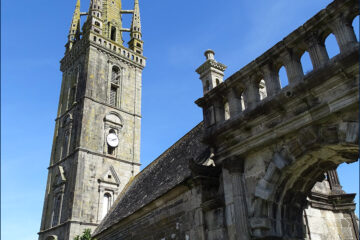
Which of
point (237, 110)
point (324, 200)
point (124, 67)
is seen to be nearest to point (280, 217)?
point (237, 110)

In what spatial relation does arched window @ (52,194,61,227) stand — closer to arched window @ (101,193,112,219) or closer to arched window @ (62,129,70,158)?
arched window @ (101,193,112,219)

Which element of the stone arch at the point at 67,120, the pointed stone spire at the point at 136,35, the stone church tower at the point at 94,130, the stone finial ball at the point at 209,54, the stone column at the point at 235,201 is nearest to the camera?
the stone column at the point at 235,201

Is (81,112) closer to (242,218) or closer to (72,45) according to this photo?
(72,45)

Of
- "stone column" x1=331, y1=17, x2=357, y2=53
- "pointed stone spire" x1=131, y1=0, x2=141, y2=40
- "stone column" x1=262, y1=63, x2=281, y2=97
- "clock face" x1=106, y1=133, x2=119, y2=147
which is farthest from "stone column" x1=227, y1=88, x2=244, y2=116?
"pointed stone spire" x1=131, y1=0, x2=141, y2=40

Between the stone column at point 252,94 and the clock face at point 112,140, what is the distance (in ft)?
53.6

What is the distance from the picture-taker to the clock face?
899 inches

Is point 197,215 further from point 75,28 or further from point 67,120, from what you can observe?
point 75,28

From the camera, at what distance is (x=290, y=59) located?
276 inches

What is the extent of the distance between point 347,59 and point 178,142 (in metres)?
9.94

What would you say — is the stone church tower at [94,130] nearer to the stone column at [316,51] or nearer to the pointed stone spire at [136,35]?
the pointed stone spire at [136,35]

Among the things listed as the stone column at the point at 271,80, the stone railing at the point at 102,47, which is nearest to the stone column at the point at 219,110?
the stone column at the point at 271,80

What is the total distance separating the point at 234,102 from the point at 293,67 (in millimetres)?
1718

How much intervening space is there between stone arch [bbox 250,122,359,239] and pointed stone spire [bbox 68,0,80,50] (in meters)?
27.2

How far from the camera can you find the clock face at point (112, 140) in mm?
22844
